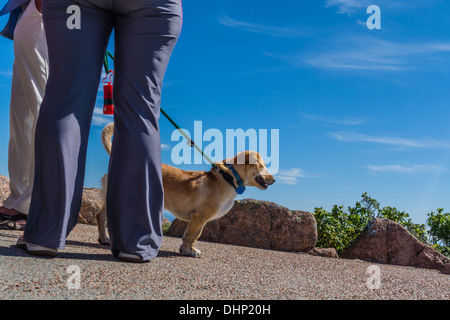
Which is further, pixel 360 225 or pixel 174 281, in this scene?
pixel 360 225

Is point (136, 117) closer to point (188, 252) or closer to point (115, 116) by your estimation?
point (115, 116)

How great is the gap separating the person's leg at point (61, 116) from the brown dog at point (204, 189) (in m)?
1.48

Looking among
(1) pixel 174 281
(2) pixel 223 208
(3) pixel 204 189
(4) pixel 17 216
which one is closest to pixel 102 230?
(4) pixel 17 216

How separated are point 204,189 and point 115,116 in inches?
75.4

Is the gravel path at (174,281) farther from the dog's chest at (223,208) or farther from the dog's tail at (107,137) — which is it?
the dog's chest at (223,208)

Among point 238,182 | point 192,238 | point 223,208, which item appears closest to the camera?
point 192,238

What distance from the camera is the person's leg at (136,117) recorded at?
2.94m

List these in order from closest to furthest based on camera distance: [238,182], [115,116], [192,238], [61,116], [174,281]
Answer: [174,281] < [61,116] < [115,116] < [192,238] < [238,182]

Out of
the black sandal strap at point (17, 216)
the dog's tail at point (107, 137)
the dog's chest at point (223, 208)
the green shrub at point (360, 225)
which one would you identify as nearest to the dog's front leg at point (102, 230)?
the dog's tail at point (107, 137)

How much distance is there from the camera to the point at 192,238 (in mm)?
4375

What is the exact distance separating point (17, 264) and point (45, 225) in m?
0.34

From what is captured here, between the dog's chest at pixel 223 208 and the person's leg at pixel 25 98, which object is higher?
the person's leg at pixel 25 98

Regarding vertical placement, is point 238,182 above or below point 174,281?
above

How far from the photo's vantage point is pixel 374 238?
259 inches
